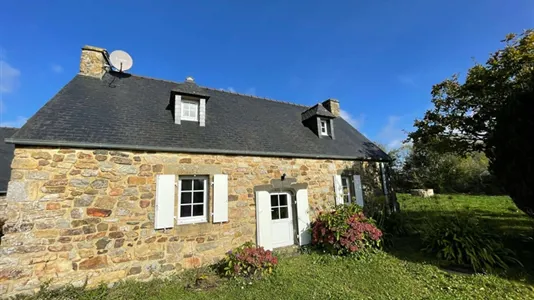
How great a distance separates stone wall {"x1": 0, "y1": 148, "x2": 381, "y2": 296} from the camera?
4.38m

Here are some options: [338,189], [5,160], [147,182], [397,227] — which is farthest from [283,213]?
[5,160]

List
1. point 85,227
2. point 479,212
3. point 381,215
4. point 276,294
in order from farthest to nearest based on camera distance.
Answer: point 479,212 → point 381,215 → point 85,227 → point 276,294

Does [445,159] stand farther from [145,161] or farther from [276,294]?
[145,161]

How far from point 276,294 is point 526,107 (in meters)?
6.68

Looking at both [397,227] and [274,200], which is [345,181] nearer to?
[397,227]

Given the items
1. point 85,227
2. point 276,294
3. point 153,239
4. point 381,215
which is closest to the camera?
point 276,294

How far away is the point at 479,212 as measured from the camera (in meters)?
10.2

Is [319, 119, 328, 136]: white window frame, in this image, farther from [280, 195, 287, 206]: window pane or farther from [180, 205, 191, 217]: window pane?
[180, 205, 191, 217]: window pane

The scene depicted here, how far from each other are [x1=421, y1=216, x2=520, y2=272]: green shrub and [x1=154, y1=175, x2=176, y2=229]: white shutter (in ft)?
22.2

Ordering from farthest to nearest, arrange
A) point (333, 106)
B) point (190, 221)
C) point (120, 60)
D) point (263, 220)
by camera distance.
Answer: point (333, 106), point (120, 60), point (263, 220), point (190, 221)

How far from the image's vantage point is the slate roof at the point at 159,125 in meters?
5.19

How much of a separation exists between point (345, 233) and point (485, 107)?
5347mm

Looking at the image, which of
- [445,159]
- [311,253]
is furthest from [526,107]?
[445,159]

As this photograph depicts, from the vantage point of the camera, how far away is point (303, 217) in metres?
7.30
